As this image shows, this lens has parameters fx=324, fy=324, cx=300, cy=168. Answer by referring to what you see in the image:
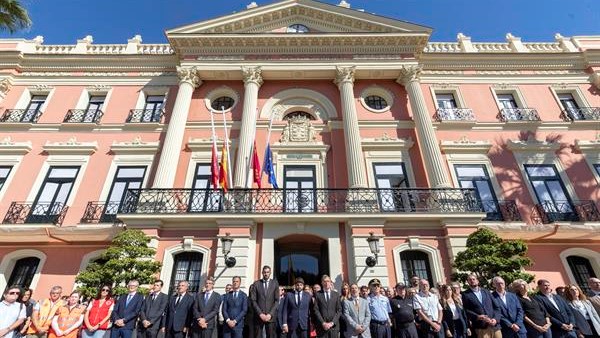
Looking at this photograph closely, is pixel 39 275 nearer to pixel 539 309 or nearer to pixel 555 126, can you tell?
pixel 539 309

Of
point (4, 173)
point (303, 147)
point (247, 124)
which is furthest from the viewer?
point (303, 147)

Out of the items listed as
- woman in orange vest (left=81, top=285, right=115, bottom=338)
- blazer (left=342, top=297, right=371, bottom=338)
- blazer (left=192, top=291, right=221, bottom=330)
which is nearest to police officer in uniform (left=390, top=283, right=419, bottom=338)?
blazer (left=342, top=297, right=371, bottom=338)

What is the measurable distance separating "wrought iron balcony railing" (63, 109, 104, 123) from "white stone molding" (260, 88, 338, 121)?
748 centimetres

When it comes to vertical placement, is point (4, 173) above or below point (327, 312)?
above

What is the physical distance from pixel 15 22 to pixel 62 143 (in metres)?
4.88

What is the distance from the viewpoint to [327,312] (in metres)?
6.36

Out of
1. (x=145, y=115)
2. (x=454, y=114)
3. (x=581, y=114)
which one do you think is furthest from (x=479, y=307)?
(x=145, y=115)

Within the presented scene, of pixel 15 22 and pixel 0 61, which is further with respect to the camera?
pixel 0 61

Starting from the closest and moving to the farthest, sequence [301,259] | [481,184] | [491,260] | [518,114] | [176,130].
Answer: [491,260]
[301,259]
[481,184]
[176,130]
[518,114]

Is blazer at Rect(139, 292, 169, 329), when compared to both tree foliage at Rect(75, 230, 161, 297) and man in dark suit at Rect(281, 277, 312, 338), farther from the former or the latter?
man in dark suit at Rect(281, 277, 312, 338)

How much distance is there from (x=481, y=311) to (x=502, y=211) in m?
7.82

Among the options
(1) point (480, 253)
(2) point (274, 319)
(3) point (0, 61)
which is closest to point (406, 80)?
(1) point (480, 253)

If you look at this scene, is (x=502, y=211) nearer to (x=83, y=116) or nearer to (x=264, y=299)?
(x=264, y=299)

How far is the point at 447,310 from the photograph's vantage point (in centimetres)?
642
